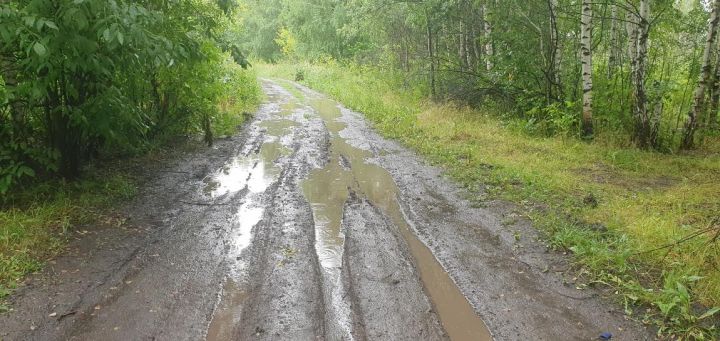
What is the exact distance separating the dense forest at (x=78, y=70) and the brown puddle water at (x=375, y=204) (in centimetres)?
247

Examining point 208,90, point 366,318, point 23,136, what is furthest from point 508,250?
point 208,90

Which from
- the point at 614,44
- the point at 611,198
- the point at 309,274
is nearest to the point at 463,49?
the point at 614,44

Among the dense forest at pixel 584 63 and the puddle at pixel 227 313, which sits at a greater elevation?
the dense forest at pixel 584 63

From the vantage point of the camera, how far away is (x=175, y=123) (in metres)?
10.8

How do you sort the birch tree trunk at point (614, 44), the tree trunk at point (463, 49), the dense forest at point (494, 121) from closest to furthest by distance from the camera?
the dense forest at point (494, 121)
the birch tree trunk at point (614, 44)
the tree trunk at point (463, 49)

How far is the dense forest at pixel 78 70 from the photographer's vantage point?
459cm

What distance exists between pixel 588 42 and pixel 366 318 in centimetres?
838

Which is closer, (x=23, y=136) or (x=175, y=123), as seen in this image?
(x=23, y=136)

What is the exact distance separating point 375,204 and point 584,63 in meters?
6.11

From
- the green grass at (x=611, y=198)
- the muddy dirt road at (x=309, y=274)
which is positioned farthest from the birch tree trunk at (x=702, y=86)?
the muddy dirt road at (x=309, y=274)

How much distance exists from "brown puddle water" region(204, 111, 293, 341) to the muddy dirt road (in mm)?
24

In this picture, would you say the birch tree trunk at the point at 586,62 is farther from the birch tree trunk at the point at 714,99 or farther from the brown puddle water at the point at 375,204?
the brown puddle water at the point at 375,204

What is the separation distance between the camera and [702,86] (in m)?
9.09

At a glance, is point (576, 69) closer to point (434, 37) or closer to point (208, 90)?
point (434, 37)
